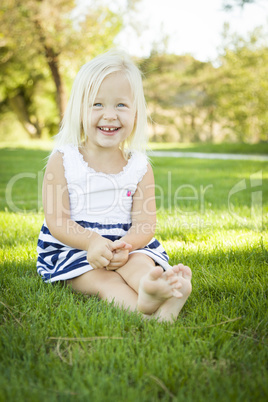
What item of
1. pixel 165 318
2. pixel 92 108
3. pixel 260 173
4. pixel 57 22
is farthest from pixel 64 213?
pixel 57 22

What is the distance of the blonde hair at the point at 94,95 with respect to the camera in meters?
1.87

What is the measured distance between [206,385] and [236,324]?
389 mm

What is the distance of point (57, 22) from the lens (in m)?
13.1

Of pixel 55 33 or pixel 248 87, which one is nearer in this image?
pixel 55 33

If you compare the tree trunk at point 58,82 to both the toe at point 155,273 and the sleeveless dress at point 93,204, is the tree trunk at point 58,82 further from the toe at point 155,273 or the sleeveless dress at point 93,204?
the toe at point 155,273

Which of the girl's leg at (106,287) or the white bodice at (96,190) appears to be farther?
the white bodice at (96,190)

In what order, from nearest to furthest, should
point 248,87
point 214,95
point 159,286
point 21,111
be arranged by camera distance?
point 159,286 → point 248,87 → point 21,111 → point 214,95

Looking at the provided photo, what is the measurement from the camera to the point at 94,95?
186 centimetres

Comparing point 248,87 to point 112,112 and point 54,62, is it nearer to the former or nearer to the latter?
point 54,62

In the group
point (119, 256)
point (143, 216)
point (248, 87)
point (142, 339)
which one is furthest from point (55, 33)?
point (142, 339)

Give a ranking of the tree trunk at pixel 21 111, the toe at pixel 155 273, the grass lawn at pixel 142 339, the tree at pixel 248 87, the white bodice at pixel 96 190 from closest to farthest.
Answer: the grass lawn at pixel 142 339 < the toe at pixel 155 273 < the white bodice at pixel 96 190 < the tree at pixel 248 87 < the tree trunk at pixel 21 111

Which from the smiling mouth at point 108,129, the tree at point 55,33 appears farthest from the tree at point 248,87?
the smiling mouth at point 108,129

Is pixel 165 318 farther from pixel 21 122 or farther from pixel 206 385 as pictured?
pixel 21 122

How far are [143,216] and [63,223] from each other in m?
0.41
